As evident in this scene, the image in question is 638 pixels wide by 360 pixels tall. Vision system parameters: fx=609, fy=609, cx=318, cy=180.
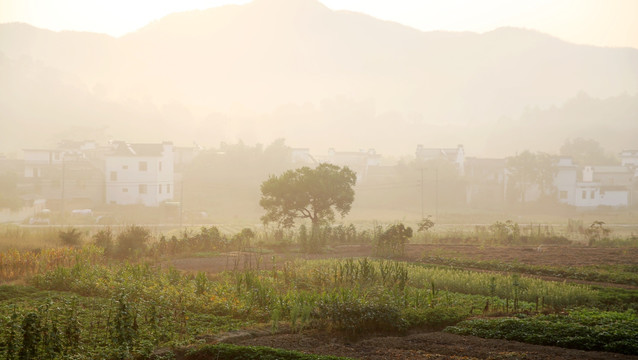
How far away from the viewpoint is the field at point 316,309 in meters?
11.3

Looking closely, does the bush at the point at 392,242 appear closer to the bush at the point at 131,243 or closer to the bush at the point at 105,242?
the bush at the point at 131,243

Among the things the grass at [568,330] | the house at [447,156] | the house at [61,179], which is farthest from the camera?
the house at [447,156]

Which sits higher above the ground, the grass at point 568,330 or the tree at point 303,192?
the tree at point 303,192

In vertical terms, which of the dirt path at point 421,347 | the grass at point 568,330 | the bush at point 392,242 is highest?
the bush at point 392,242

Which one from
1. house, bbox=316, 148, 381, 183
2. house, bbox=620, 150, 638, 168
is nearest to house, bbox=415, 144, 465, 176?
house, bbox=316, 148, 381, 183

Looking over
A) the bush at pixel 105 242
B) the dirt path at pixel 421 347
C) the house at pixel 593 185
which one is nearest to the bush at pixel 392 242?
the bush at pixel 105 242

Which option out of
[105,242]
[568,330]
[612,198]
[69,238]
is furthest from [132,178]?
[612,198]

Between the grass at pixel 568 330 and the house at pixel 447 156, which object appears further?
the house at pixel 447 156

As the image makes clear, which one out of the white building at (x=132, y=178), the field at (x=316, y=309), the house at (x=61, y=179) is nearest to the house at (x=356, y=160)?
the white building at (x=132, y=178)

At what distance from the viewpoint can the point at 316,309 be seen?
531 inches

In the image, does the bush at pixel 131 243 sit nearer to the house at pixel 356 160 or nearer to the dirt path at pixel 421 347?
the dirt path at pixel 421 347

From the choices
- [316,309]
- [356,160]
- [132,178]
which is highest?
[356,160]

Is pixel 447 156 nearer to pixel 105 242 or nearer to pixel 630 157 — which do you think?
pixel 630 157

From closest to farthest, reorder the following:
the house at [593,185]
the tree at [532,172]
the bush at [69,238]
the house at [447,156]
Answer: the bush at [69,238] → the house at [593,185] → the tree at [532,172] → the house at [447,156]
